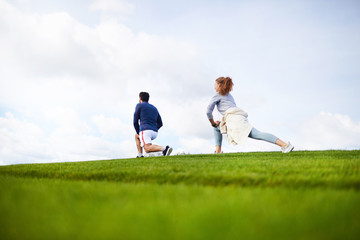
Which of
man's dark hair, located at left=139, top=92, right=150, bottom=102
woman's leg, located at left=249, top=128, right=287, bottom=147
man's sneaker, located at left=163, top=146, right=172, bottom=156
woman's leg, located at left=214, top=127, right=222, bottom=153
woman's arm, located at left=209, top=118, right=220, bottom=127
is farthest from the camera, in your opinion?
man's dark hair, located at left=139, top=92, right=150, bottom=102

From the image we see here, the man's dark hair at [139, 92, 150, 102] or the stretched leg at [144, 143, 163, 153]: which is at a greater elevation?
the man's dark hair at [139, 92, 150, 102]

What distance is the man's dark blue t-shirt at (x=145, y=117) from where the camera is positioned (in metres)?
10.1

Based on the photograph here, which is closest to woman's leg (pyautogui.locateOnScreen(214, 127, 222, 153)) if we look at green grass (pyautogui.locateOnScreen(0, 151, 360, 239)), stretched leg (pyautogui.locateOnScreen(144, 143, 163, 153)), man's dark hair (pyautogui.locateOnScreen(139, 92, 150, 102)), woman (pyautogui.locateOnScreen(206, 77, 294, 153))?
woman (pyautogui.locateOnScreen(206, 77, 294, 153))

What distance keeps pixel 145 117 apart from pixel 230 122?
3348 millimetres

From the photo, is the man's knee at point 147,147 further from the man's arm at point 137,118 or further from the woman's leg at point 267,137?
the woman's leg at point 267,137

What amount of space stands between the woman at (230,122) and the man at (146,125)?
1.99 meters

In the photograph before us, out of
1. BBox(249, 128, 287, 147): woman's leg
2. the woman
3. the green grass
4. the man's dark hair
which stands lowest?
the green grass

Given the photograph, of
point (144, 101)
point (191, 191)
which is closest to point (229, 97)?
point (144, 101)

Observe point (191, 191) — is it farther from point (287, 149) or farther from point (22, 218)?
point (287, 149)

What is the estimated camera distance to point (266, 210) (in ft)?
6.57

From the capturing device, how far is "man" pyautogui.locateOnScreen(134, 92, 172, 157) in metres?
9.75

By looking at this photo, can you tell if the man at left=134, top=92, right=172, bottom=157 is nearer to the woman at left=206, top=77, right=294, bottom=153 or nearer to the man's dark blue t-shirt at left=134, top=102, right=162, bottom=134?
the man's dark blue t-shirt at left=134, top=102, right=162, bottom=134

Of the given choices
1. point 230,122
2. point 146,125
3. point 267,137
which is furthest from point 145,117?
point 267,137

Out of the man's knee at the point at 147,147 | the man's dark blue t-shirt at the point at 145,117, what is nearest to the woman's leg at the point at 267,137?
the man's knee at the point at 147,147
